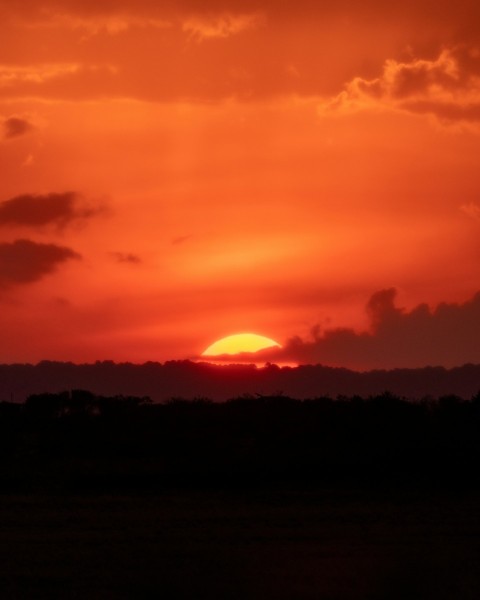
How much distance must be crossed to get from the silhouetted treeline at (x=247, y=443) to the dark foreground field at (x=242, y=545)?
11.3 ft

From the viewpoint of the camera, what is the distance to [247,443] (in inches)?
1428

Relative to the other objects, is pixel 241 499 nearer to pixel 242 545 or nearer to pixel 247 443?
pixel 242 545

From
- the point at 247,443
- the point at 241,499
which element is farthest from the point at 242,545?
the point at 247,443

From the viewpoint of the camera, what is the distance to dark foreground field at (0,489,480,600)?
15.2m

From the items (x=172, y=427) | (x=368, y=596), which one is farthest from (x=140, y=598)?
(x=172, y=427)

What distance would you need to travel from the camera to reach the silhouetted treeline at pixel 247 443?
1276 inches

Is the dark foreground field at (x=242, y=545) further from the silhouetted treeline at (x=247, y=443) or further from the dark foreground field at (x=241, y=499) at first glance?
the silhouetted treeline at (x=247, y=443)

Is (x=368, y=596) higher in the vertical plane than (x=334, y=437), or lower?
lower

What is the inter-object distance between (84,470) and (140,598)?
18.8 meters

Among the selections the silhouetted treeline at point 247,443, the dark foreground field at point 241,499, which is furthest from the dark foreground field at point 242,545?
the silhouetted treeline at point 247,443

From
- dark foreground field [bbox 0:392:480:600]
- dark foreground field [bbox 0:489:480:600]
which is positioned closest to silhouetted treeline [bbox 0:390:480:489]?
dark foreground field [bbox 0:392:480:600]

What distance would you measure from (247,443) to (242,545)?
55.2ft

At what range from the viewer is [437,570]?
1670 centimetres

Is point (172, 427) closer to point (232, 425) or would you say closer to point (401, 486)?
point (232, 425)
